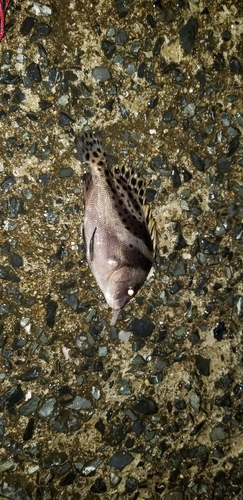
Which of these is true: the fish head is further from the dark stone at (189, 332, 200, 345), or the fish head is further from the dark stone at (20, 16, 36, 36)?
the dark stone at (20, 16, 36, 36)

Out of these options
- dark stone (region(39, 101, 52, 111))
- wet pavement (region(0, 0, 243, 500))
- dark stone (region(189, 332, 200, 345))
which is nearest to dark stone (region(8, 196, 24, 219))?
wet pavement (region(0, 0, 243, 500))

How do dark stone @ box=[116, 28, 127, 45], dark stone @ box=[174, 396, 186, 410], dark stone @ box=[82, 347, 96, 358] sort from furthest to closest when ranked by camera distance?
dark stone @ box=[174, 396, 186, 410]
dark stone @ box=[82, 347, 96, 358]
dark stone @ box=[116, 28, 127, 45]

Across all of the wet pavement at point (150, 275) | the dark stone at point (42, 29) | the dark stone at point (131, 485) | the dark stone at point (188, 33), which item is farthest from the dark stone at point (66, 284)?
the dark stone at point (188, 33)

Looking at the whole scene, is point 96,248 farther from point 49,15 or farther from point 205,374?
point 49,15

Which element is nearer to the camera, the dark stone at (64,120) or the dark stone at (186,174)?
the dark stone at (64,120)

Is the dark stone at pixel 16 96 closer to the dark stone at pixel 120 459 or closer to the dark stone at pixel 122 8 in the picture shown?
the dark stone at pixel 122 8

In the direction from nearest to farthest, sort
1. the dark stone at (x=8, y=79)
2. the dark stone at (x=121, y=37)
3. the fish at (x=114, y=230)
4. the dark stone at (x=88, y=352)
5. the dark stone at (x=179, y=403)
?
1. the fish at (x=114, y=230)
2. the dark stone at (x=8, y=79)
3. the dark stone at (x=121, y=37)
4. the dark stone at (x=88, y=352)
5. the dark stone at (x=179, y=403)
